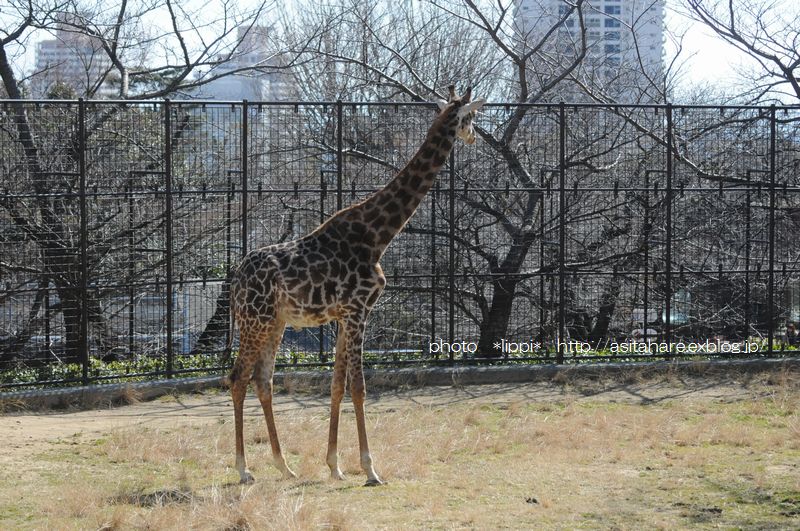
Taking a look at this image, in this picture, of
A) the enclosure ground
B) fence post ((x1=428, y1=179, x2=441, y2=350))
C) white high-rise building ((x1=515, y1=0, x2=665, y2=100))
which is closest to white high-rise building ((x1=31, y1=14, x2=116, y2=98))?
fence post ((x1=428, y1=179, x2=441, y2=350))

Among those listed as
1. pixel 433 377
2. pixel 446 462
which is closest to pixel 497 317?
pixel 433 377

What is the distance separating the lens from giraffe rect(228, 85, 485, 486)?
26.0 feet

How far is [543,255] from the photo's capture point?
43.4 ft

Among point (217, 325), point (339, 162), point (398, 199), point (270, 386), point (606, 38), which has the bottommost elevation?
point (270, 386)

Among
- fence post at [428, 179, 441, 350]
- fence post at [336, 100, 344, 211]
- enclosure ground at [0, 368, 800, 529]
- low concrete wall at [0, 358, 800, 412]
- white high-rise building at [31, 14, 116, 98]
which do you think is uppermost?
white high-rise building at [31, 14, 116, 98]

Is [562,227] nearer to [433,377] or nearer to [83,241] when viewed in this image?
[433,377]

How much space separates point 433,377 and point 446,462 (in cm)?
401

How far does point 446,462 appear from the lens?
8273mm

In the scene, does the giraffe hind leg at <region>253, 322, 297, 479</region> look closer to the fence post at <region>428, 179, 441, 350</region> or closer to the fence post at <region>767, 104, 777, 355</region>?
the fence post at <region>428, 179, 441, 350</region>

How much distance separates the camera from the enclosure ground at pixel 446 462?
6.51 m

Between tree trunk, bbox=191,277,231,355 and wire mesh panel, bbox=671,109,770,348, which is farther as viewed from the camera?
wire mesh panel, bbox=671,109,770,348

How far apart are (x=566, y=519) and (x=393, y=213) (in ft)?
9.70

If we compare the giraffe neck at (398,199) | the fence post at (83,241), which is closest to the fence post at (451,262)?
the giraffe neck at (398,199)

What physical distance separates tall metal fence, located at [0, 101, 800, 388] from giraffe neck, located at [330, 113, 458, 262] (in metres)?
3.82
